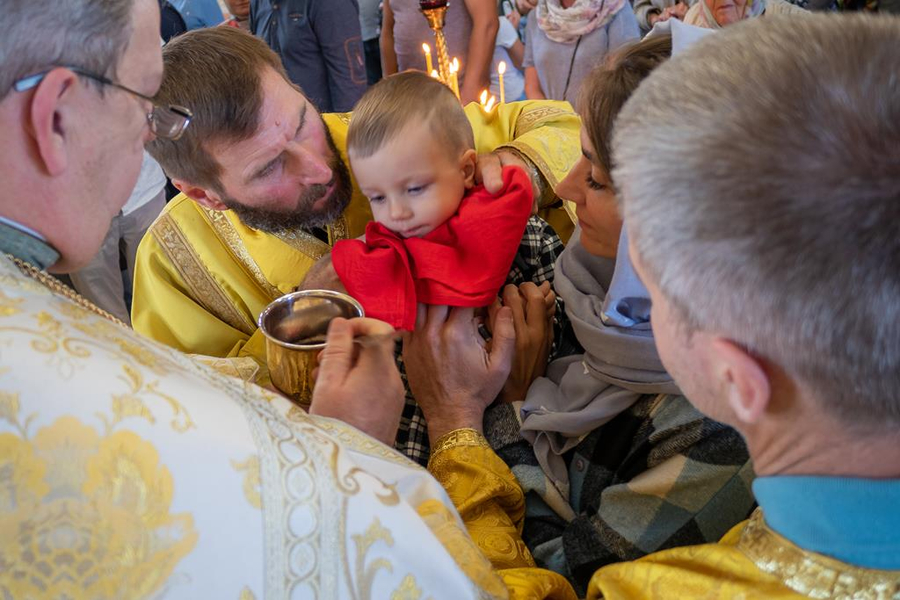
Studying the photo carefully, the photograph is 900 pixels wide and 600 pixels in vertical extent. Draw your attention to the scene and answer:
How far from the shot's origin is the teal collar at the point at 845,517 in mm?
884

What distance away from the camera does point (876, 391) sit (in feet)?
2.63

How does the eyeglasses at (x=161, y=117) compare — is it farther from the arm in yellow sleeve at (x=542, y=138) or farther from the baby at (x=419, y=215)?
the arm in yellow sleeve at (x=542, y=138)

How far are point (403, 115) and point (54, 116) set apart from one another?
1104 mm

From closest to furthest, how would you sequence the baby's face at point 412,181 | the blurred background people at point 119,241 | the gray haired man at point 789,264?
the gray haired man at point 789,264 < the baby's face at point 412,181 < the blurred background people at point 119,241

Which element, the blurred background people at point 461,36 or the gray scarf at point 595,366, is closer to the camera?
the gray scarf at point 595,366

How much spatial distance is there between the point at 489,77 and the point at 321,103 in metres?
1.07

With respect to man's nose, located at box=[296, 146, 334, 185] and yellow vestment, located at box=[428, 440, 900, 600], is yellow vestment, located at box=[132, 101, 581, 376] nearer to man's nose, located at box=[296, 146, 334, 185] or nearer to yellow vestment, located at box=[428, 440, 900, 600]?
man's nose, located at box=[296, 146, 334, 185]

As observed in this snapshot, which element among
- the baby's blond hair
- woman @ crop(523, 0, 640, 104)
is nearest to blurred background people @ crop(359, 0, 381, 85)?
woman @ crop(523, 0, 640, 104)

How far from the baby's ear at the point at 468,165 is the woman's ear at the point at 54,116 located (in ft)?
4.06

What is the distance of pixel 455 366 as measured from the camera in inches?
77.6

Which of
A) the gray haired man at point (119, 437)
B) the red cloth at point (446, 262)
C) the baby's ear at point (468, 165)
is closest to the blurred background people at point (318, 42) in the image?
the baby's ear at point (468, 165)

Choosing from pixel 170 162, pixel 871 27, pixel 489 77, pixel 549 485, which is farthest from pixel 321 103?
pixel 871 27

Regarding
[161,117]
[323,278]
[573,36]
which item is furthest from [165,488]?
[573,36]

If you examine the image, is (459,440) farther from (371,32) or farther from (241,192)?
(371,32)
